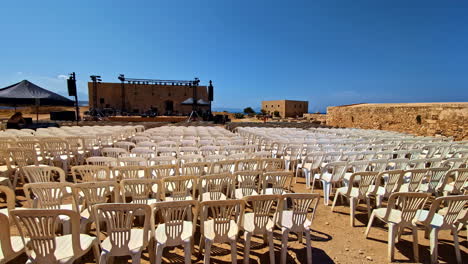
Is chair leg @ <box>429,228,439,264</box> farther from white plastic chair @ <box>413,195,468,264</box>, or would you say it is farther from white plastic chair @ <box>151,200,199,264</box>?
white plastic chair @ <box>151,200,199,264</box>

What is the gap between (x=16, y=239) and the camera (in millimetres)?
1934

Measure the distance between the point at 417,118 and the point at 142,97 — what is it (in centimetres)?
2795

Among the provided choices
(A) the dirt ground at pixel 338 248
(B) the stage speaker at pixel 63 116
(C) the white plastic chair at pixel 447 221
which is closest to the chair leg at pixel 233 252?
(A) the dirt ground at pixel 338 248

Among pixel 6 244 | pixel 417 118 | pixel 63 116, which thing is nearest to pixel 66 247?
pixel 6 244

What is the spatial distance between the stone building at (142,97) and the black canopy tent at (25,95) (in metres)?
19.1

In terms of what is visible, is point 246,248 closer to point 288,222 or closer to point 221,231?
point 221,231

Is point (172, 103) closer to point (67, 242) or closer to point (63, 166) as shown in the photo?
point (63, 166)

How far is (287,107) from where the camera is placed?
42375 millimetres

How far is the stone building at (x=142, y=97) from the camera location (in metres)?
28.5

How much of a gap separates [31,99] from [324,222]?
36.6 feet

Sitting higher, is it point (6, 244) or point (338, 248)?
point (6, 244)

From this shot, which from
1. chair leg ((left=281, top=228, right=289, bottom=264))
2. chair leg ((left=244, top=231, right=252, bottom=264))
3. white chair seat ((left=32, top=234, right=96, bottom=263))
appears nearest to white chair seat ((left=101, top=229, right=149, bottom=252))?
white chair seat ((left=32, top=234, right=96, bottom=263))

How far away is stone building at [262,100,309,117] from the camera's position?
139 ft

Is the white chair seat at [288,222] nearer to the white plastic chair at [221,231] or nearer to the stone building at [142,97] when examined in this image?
the white plastic chair at [221,231]
